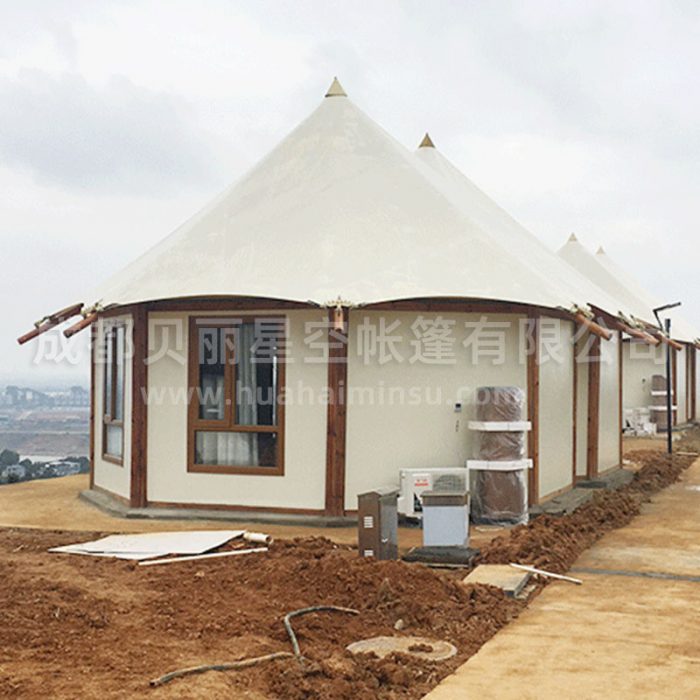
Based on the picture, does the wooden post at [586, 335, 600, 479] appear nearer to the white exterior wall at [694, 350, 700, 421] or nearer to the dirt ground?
the dirt ground

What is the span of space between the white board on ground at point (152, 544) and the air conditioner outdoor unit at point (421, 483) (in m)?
1.79

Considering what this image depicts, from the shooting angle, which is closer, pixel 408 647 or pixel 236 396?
pixel 408 647

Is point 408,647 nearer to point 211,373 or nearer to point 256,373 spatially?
point 256,373

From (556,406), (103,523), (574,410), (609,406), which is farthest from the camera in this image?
(609,406)

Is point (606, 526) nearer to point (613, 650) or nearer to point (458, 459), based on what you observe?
point (458, 459)

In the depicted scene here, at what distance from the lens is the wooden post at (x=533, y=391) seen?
11281mm

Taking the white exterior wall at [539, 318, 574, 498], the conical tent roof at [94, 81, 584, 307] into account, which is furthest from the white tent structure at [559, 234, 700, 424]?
the conical tent roof at [94, 81, 584, 307]

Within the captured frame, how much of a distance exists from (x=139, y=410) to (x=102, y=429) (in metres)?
1.57

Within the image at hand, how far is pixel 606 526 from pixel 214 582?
4.64m

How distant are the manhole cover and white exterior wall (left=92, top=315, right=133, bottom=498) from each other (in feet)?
19.9

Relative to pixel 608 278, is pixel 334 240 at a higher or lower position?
lower

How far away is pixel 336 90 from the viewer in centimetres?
1329

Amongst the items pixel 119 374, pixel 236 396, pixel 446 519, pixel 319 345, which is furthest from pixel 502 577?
pixel 119 374

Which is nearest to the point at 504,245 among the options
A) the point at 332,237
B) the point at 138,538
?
the point at 332,237
